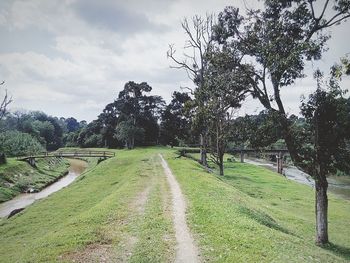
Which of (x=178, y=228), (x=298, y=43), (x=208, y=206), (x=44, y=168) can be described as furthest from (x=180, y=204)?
(x=44, y=168)

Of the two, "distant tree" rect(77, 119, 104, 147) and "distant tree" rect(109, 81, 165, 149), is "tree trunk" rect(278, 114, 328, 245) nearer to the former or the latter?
"distant tree" rect(109, 81, 165, 149)

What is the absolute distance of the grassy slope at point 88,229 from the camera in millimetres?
13792

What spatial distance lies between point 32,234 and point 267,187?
30323 mm

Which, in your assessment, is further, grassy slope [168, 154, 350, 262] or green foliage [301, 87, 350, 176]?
green foliage [301, 87, 350, 176]

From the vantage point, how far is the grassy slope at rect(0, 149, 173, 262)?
13.8 meters

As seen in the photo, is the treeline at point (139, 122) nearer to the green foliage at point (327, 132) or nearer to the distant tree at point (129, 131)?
the distant tree at point (129, 131)

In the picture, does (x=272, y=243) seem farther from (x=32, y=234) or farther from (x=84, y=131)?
(x=84, y=131)

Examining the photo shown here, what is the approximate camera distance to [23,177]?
173 feet

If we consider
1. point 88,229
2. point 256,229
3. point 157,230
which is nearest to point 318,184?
point 256,229

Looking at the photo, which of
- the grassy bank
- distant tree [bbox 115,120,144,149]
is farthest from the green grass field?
distant tree [bbox 115,120,144,149]

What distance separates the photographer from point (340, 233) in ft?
78.8

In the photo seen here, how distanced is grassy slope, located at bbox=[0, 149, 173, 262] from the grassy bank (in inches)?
569

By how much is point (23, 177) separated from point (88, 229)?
41.3 m

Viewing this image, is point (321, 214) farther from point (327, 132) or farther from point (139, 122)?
point (139, 122)
